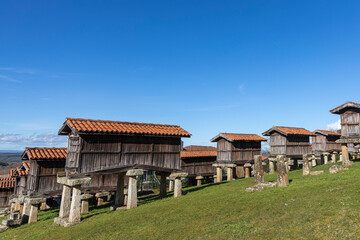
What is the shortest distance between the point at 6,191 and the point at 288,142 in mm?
37847

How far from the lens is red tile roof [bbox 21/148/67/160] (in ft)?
70.3

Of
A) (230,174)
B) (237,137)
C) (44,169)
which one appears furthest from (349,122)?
(44,169)

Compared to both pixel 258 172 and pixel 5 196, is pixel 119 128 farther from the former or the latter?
pixel 5 196

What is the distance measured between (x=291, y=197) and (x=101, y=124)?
13220 millimetres

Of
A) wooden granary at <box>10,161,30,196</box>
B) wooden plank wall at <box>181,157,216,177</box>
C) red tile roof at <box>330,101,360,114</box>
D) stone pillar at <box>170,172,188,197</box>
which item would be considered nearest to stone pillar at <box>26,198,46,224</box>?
wooden granary at <box>10,161,30,196</box>

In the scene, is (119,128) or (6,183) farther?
(6,183)

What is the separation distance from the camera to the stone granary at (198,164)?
31739 mm

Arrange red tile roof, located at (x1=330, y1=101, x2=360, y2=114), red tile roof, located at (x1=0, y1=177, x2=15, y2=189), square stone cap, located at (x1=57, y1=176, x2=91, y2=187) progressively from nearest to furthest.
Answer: square stone cap, located at (x1=57, y1=176, x2=91, y2=187), red tile roof, located at (x1=330, y1=101, x2=360, y2=114), red tile roof, located at (x1=0, y1=177, x2=15, y2=189)

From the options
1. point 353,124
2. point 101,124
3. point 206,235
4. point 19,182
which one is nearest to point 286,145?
point 353,124

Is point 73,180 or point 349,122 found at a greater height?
point 349,122

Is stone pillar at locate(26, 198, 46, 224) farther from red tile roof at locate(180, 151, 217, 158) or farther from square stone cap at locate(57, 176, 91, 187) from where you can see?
red tile roof at locate(180, 151, 217, 158)

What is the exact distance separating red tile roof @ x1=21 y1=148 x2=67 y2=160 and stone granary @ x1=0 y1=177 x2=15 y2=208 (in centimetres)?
1301

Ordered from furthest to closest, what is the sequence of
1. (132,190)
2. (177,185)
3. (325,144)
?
(325,144)
(177,185)
(132,190)

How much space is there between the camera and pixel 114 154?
57.6ft
